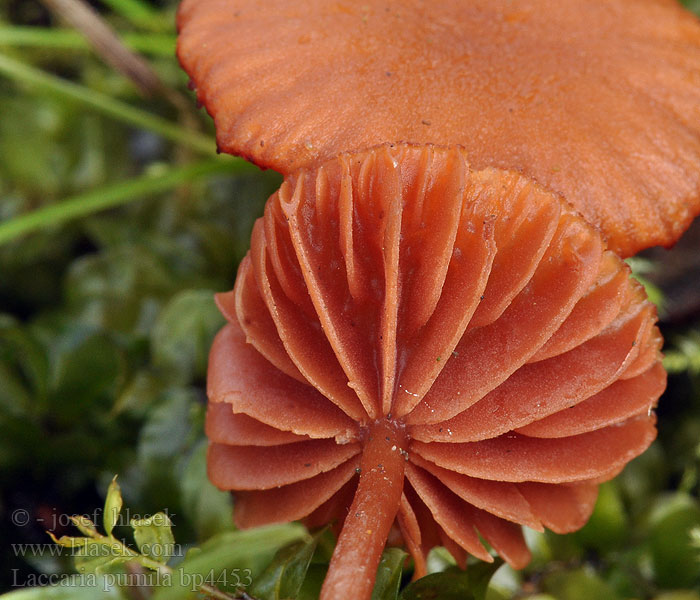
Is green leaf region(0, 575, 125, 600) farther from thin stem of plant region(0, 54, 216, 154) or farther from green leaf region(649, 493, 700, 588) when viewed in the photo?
thin stem of plant region(0, 54, 216, 154)

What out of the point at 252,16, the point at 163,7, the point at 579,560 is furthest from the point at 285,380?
the point at 163,7

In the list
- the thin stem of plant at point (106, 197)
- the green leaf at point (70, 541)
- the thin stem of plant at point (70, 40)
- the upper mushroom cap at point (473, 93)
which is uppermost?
the upper mushroom cap at point (473, 93)

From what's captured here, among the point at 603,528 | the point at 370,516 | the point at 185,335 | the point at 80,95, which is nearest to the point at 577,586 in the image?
the point at 603,528

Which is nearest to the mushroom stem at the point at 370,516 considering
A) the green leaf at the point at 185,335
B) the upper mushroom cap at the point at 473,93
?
the upper mushroom cap at the point at 473,93

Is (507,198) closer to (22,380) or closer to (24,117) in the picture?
(22,380)

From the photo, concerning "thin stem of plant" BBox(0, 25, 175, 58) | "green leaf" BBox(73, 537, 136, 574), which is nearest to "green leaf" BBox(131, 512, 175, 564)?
"green leaf" BBox(73, 537, 136, 574)

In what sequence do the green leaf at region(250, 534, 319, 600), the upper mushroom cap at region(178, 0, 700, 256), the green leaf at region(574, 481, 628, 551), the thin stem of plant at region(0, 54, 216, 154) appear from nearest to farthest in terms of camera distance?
the green leaf at region(250, 534, 319, 600) < the upper mushroom cap at region(178, 0, 700, 256) < the green leaf at region(574, 481, 628, 551) < the thin stem of plant at region(0, 54, 216, 154)

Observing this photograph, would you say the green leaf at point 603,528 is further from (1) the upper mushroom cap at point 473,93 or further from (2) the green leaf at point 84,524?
(2) the green leaf at point 84,524
